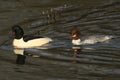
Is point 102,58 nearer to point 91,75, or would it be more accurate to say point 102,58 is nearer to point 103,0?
point 91,75

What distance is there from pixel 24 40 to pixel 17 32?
0.35 meters

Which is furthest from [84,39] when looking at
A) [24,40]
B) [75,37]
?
[24,40]

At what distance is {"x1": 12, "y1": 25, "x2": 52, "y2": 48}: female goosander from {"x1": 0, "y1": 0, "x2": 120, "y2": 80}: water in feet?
0.82

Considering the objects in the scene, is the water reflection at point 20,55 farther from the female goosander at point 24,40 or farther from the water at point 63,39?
the female goosander at point 24,40

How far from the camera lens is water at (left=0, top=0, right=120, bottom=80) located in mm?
14586

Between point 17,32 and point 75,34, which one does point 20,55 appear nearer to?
point 17,32

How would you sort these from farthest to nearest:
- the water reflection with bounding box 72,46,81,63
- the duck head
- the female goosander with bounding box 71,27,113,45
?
the duck head → the female goosander with bounding box 71,27,113,45 → the water reflection with bounding box 72,46,81,63

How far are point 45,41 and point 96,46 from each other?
1.64 metres

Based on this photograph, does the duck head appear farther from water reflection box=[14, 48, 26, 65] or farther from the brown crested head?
the brown crested head

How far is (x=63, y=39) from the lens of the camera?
18.3 metres

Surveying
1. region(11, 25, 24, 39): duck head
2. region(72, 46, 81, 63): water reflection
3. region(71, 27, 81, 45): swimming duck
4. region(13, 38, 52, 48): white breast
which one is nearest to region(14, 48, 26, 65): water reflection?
region(13, 38, 52, 48): white breast

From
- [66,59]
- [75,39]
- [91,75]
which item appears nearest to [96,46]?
[75,39]

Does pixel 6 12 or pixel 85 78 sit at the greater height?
pixel 6 12

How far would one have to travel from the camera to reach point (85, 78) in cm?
1391
